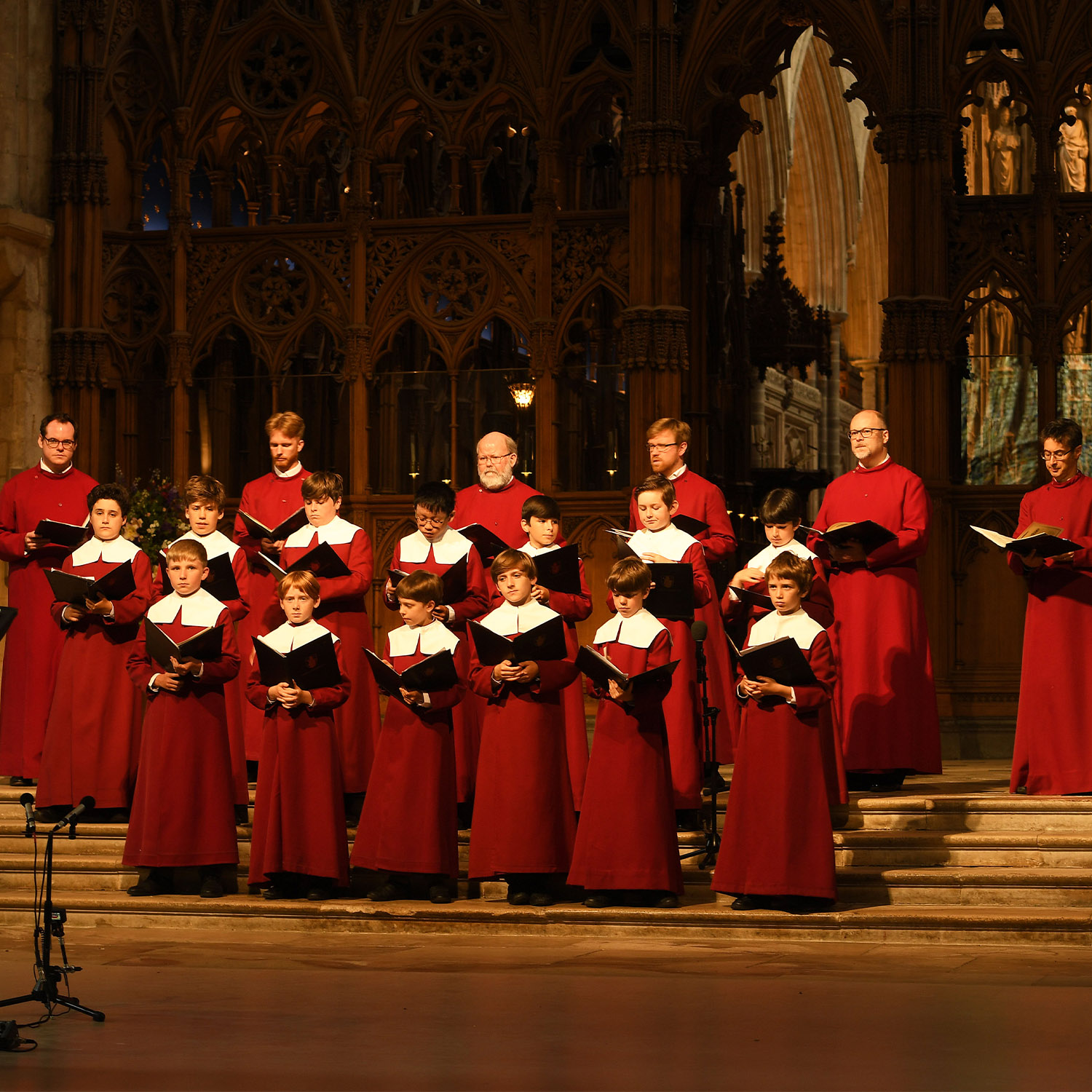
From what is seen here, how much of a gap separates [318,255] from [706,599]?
5600mm

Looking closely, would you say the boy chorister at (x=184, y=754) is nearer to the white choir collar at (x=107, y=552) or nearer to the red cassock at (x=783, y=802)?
the white choir collar at (x=107, y=552)

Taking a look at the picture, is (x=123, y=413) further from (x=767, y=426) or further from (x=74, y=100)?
(x=767, y=426)

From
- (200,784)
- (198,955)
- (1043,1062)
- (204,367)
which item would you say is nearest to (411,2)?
(204,367)

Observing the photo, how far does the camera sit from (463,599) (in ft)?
31.7

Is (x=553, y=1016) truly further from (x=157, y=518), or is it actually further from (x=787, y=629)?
(x=157, y=518)

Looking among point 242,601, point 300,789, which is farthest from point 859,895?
point 242,601

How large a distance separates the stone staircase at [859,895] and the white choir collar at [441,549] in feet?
4.66

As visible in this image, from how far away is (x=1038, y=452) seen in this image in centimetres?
1316

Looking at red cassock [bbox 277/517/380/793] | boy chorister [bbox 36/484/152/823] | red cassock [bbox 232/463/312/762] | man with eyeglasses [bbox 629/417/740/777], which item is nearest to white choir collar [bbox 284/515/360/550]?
red cassock [bbox 277/517/380/793]

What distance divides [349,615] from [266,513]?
3.01 ft

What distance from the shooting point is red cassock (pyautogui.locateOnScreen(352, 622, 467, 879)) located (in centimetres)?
871

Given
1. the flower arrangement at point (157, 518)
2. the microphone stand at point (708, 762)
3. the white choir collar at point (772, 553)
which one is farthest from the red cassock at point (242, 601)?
the white choir collar at point (772, 553)

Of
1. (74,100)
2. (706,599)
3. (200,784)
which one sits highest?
(74,100)

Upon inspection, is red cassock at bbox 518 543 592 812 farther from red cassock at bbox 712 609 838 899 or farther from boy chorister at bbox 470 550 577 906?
→ red cassock at bbox 712 609 838 899
